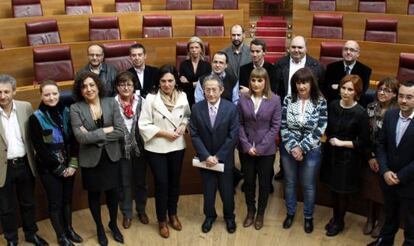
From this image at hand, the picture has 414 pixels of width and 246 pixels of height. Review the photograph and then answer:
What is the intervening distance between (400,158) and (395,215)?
261 millimetres

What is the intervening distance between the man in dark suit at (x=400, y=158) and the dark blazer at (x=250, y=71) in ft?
2.12

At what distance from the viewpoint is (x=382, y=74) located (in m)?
3.36

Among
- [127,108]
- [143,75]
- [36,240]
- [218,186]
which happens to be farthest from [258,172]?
[36,240]

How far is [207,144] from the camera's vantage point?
198 cm

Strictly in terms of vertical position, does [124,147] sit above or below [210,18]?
below

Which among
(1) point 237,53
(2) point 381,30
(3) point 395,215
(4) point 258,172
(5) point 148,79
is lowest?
(3) point 395,215

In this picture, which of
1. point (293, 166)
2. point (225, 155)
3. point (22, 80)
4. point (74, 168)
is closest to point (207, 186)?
point (225, 155)

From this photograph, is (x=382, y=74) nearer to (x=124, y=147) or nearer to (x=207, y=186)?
(x=207, y=186)

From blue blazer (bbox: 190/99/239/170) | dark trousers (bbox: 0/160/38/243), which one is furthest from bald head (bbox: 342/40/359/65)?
dark trousers (bbox: 0/160/38/243)

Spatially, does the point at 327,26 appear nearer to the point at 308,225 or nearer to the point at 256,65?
the point at 256,65

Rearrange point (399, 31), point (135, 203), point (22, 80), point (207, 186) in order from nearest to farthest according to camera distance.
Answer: point (207, 186), point (135, 203), point (22, 80), point (399, 31)

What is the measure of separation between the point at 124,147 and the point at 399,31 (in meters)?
2.65

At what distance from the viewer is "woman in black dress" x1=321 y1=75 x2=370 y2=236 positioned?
186 centimetres

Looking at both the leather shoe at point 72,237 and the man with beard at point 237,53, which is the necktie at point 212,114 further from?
the leather shoe at point 72,237
